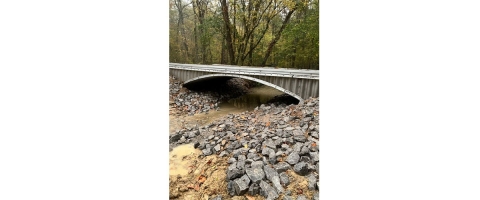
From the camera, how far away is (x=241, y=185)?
6.42 ft

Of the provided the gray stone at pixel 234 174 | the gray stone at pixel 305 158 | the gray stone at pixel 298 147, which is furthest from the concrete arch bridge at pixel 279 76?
the gray stone at pixel 234 174

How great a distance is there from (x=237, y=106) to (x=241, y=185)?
4.80 ft

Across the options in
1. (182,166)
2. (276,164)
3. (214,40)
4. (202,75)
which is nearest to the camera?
(276,164)

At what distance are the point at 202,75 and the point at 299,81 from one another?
1712 millimetres

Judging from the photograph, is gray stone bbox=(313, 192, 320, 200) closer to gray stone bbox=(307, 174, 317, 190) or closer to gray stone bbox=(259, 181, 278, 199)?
gray stone bbox=(307, 174, 317, 190)

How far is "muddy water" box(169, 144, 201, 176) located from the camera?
2.38 metres

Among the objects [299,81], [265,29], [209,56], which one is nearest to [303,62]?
[299,81]

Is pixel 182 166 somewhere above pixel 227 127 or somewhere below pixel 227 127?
below

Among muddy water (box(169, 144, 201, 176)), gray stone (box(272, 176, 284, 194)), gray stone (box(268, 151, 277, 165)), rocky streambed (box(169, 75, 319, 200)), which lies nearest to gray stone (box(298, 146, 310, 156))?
rocky streambed (box(169, 75, 319, 200))

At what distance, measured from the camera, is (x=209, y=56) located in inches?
128

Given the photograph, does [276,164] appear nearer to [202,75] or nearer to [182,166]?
[182,166]

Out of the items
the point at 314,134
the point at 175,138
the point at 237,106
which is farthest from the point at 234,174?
the point at 237,106

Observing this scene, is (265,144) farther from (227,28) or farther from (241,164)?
(227,28)

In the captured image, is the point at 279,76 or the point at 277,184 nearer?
the point at 277,184
